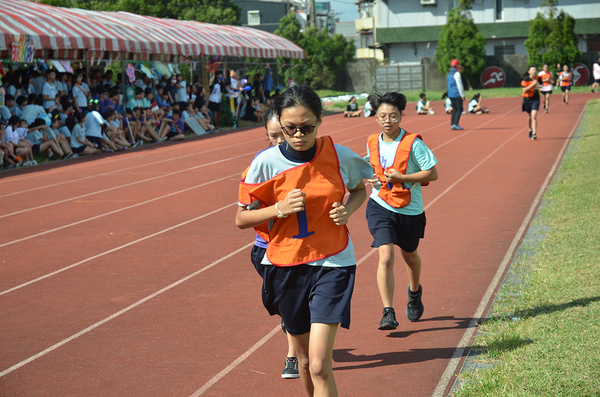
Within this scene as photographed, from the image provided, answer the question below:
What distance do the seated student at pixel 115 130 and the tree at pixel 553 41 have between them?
29113mm

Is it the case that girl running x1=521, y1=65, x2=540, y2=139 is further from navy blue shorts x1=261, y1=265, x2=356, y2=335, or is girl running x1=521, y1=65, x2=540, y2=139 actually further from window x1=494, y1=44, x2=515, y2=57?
window x1=494, y1=44, x2=515, y2=57

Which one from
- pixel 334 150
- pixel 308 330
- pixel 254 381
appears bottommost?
pixel 254 381

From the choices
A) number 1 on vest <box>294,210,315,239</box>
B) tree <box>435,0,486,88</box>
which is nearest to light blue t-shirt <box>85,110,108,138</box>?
number 1 on vest <box>294,210,315,239</box>

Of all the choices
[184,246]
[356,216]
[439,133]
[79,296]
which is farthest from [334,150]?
[439,133]

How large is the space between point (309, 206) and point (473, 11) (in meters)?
48.7

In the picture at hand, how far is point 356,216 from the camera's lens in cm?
899

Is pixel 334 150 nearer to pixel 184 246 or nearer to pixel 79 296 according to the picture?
pixel 79 296

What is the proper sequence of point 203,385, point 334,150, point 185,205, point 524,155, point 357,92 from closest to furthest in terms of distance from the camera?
point 334,150 < point 203,385 < point 185,205 < point 524,155 < point 357,92

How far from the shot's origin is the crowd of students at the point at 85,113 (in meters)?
15.3

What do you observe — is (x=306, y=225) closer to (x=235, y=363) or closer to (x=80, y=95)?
(x=235, y=363)

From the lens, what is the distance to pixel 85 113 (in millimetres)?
17234

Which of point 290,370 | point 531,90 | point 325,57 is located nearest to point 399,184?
point 290,370

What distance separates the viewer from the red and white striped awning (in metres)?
16.1

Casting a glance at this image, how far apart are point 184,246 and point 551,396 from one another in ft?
16.3
